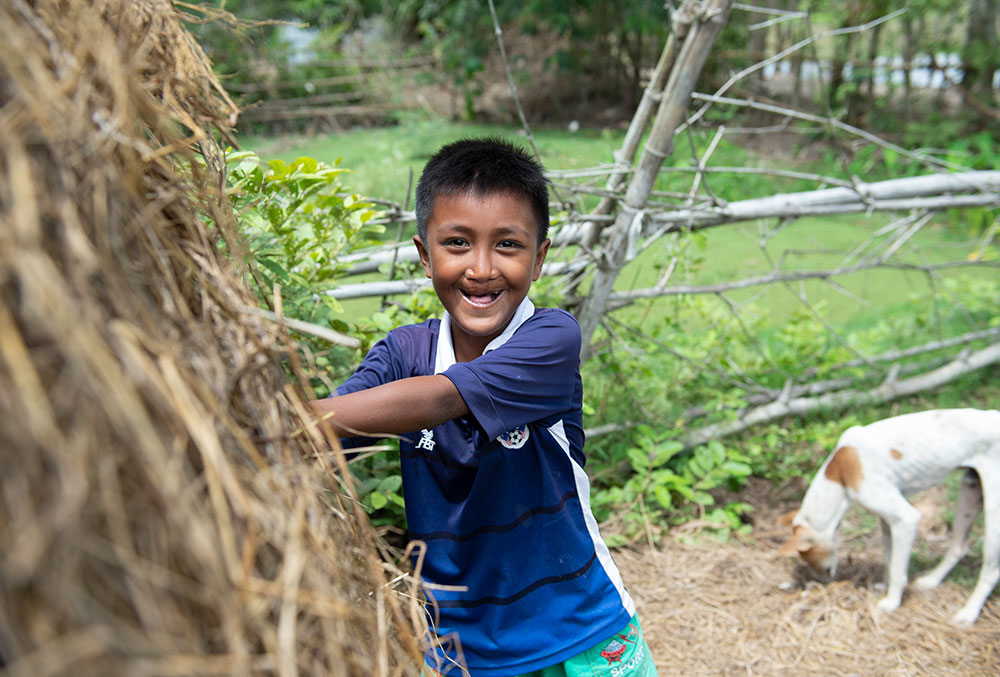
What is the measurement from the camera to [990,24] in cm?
952

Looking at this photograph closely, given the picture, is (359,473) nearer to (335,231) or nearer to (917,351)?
(335,231)

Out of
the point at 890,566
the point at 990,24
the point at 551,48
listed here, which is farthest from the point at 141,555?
the point at 551,48

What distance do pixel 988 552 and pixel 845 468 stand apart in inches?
23.5

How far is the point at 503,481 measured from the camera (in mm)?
1643

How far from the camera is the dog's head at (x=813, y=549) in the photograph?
296 cm

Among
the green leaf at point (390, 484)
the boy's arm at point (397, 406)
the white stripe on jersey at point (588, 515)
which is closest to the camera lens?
the boy's arm at point (397, 406)

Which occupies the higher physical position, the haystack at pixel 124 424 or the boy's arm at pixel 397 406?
the haystack at pixel 124 424

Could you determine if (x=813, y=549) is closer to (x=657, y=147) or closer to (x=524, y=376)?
(x=657, y=147)

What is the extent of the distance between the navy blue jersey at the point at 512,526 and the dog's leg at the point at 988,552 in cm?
195

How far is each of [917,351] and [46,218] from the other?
16.0 ft

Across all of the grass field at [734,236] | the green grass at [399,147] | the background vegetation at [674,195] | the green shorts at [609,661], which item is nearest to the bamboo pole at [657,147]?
the background vegetation at [674,195]

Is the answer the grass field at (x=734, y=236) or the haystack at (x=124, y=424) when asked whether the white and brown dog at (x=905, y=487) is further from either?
the haystack at (x=124, y=424)

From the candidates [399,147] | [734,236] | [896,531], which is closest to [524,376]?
[896,531]

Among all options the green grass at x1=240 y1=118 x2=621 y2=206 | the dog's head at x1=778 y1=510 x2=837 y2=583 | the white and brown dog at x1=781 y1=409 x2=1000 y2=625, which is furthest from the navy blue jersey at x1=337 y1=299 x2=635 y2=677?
the green grass at x1=240 y1=118 x2=621 y2=206
